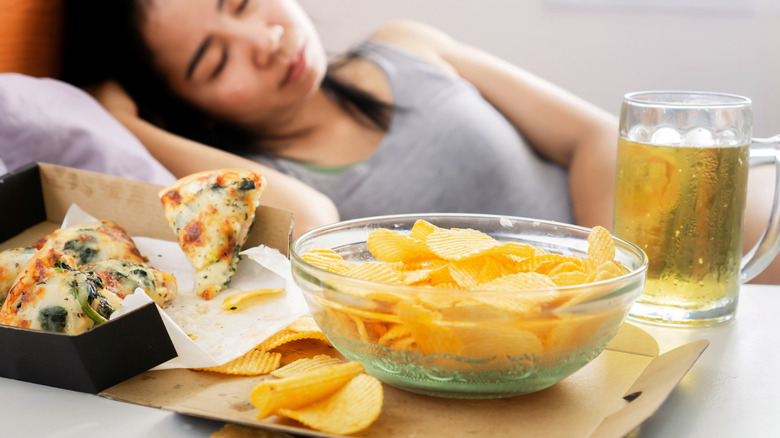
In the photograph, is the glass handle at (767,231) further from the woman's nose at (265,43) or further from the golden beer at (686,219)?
the woman's nose at (265,43)

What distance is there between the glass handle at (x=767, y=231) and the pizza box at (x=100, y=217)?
1.75 feet

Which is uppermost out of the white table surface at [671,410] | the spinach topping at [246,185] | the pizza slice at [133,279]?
the spinach topping at [246,185]

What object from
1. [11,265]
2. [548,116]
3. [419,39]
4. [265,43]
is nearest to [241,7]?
[265,43]

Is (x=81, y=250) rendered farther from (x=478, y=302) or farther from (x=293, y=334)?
(x=478, y=302)

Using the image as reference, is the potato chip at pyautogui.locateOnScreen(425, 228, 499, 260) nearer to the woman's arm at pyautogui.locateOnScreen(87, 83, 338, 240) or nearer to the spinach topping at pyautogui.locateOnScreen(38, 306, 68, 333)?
the spinach topping at pyautogui.locateOnScreen(38, 306, 68, 333)

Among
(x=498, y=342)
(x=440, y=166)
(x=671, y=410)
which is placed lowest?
(x=440, y=166)

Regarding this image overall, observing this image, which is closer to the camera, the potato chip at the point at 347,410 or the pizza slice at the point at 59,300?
the potato chip at the point at 347,410

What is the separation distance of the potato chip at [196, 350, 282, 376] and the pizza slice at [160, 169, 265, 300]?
21 cm

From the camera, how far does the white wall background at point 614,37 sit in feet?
7.08

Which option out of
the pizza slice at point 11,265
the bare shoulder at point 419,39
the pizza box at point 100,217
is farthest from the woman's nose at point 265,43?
the pizza slice at point 11,265

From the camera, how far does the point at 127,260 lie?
0.90 meters

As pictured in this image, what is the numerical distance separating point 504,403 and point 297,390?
0.17 meters

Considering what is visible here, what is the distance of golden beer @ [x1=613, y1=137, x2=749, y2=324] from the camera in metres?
0.77

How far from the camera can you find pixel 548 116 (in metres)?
2.01
